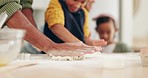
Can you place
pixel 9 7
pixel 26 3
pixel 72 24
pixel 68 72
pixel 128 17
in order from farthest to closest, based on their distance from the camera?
1. pixel 128 17
2. pixel 72 24
3. pixel 26 3
4. pixel 9 7
5. pixel 68 72

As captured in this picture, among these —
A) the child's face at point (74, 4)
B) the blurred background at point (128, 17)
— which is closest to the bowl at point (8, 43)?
the child's face at point (74, 4)

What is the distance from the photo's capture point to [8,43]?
2.03 ft

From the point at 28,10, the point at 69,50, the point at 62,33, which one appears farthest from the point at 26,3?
the point at 69,50

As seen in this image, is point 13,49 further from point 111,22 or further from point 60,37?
point 111,22

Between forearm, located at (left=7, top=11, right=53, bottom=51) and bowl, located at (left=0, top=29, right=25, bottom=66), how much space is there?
5.7 inches

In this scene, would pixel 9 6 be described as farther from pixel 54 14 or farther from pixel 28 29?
pixel 54 14

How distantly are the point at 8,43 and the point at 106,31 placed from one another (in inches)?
37.9

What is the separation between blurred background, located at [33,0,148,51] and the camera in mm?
1549

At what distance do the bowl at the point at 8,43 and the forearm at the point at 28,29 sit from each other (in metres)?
0.15

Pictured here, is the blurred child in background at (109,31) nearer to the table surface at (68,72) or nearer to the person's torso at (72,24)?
the person's torso at (72,24)

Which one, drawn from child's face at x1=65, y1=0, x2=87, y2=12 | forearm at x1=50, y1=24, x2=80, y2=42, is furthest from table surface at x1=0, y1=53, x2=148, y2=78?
child's face at x1=65, y1=0, x2=87, y2=12

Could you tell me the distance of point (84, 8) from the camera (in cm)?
125

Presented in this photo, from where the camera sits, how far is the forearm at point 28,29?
30.7 inches

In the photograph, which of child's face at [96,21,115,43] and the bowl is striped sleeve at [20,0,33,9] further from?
child's face at [96,21,115,43]
